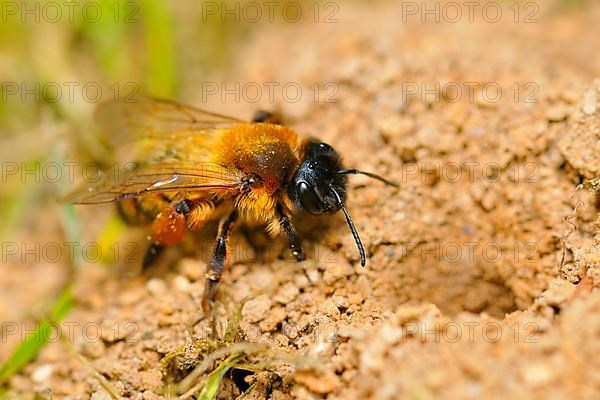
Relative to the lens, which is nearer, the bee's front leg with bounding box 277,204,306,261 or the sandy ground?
the sandy ground

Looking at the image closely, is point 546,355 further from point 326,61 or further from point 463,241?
point 326,61

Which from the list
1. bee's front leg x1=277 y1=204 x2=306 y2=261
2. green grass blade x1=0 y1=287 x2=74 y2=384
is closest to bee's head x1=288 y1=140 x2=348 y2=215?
bee's front leg x1=277 y1=204 x2=306 y2=261

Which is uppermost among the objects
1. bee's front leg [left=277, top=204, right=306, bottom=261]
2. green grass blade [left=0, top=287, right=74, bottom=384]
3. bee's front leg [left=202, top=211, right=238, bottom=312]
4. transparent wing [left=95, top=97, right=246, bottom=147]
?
transparent wing [left=95, top=97, right=246, bottom=147]

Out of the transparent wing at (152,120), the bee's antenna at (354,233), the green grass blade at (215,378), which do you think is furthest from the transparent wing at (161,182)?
the green grass blade at (215,378)

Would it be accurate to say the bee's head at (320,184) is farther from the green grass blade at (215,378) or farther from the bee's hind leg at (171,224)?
the green grass blade at (215,378)

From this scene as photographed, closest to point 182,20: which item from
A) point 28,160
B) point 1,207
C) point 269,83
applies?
point 269,83

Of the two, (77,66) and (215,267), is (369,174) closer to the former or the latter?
(215,267)

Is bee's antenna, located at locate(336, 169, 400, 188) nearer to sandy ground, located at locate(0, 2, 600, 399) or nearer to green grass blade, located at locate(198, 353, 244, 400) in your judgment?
sandy ground, located at locate(0, 2, 600, 399)
